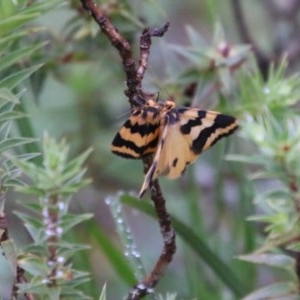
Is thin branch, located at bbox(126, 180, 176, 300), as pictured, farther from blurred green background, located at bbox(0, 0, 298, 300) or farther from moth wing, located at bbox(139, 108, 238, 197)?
blurred green background, located at bbox(0, 0, 298, 300)

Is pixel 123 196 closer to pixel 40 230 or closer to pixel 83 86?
pixel 40 230

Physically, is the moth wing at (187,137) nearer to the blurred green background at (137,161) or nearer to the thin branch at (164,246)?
the thin branch at (164,246)

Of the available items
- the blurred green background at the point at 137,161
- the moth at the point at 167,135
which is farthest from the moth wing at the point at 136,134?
the blurred green background at the point at 137,161

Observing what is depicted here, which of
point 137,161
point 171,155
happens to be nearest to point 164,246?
point 171,155

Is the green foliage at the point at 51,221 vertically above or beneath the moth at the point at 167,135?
beneath

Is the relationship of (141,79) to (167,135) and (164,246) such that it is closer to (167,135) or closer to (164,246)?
(167,135)

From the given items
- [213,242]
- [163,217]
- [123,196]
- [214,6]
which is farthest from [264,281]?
[163,217]
